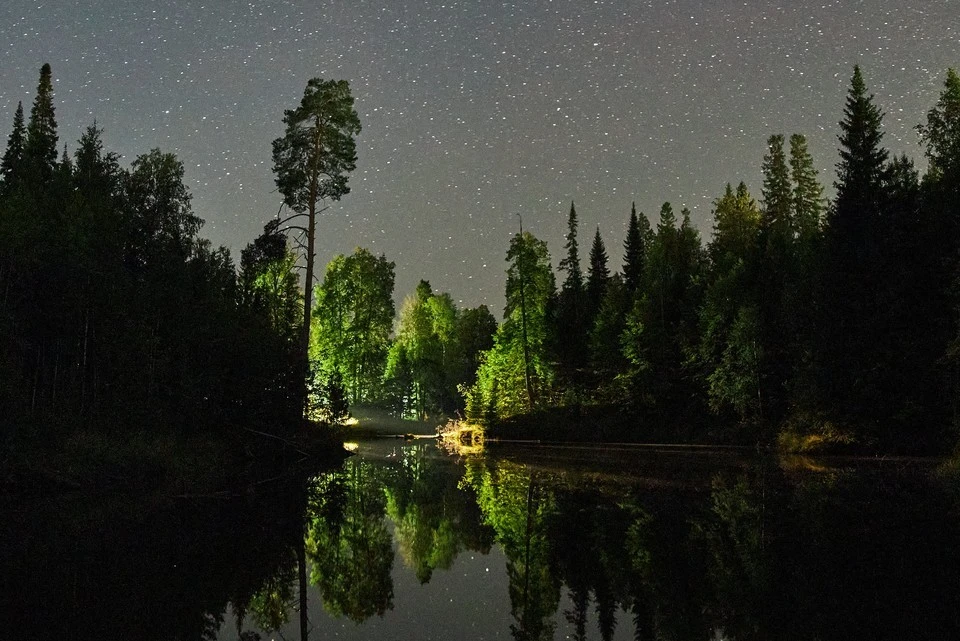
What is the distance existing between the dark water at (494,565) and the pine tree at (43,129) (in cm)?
4931

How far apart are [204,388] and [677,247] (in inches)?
2199

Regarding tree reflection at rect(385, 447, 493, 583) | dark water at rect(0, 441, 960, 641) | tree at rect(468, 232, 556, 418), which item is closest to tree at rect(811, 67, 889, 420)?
dark water at rect(0, 441, 960, 641)

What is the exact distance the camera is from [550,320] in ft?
205

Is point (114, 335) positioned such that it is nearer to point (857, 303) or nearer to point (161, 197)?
point (161, 197)

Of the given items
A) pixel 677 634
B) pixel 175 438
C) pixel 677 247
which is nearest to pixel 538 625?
pixel 677 634

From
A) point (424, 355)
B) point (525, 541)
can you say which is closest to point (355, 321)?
point (424, 355)

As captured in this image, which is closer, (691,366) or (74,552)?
(74,552)

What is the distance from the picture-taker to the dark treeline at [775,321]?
1315 inches

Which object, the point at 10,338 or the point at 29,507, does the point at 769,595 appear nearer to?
the point at 29,507

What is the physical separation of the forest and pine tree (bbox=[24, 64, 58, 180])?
20 centimetres

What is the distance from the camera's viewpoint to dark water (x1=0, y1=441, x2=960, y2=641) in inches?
296

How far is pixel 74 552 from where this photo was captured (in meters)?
10.8

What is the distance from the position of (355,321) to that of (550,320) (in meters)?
21.8

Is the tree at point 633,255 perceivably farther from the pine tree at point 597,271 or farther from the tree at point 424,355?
the tree at point 424,355
